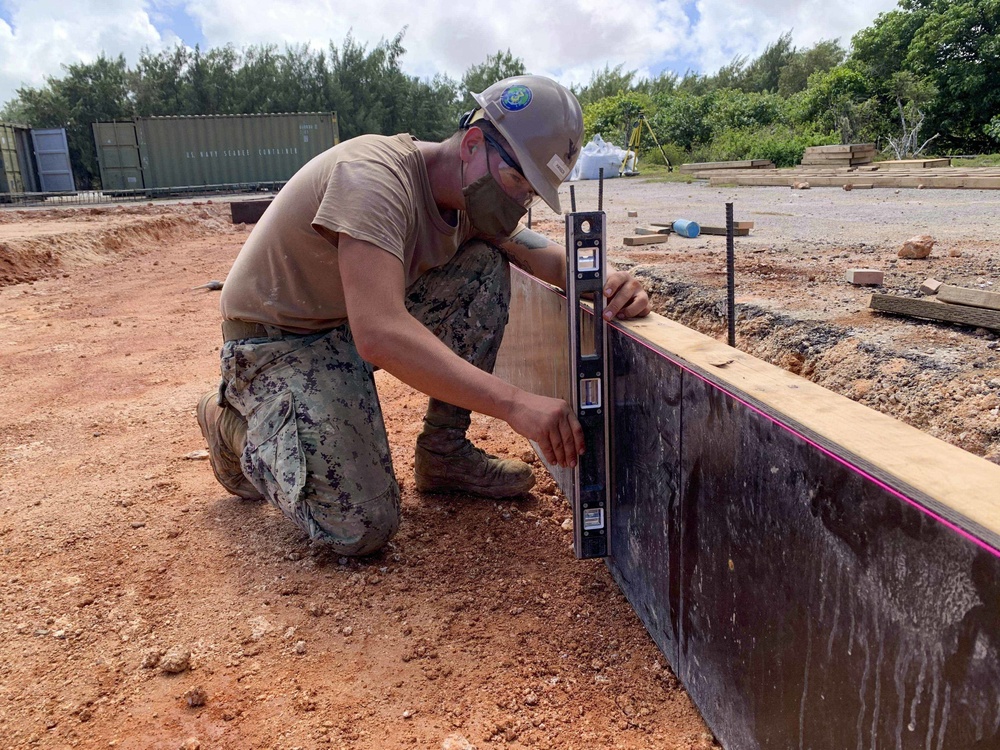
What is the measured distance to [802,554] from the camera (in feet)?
3.59

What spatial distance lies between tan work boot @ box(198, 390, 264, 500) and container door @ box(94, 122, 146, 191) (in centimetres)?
2237

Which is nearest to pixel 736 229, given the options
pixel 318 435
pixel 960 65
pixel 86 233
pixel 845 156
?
pixel 318 435

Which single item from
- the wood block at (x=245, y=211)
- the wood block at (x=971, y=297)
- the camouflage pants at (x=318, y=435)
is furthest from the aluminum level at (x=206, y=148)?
the wood block at (x=971, y=297)

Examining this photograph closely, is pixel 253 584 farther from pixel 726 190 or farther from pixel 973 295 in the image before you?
pixel 726 190

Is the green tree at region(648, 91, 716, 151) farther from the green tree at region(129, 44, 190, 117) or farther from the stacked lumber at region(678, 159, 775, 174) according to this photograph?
the green tree at region(129, 44, 190, 117)

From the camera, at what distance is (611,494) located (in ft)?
6.59

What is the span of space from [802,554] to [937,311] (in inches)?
73.1

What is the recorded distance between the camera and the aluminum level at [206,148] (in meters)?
21.8

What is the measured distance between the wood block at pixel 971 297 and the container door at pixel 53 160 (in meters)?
23.3

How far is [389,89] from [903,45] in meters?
23.2

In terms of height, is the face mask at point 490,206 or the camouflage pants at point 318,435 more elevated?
the face mask at point 490,206

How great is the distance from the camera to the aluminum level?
21750 mm

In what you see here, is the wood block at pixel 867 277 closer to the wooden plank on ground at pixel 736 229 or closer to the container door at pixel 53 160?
the wooden plank on ground at pixel 736 229

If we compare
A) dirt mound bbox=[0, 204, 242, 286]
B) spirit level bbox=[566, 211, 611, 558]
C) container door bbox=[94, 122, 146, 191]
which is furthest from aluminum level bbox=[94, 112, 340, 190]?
spirit level bbox=[566, 211, 611, 558]
